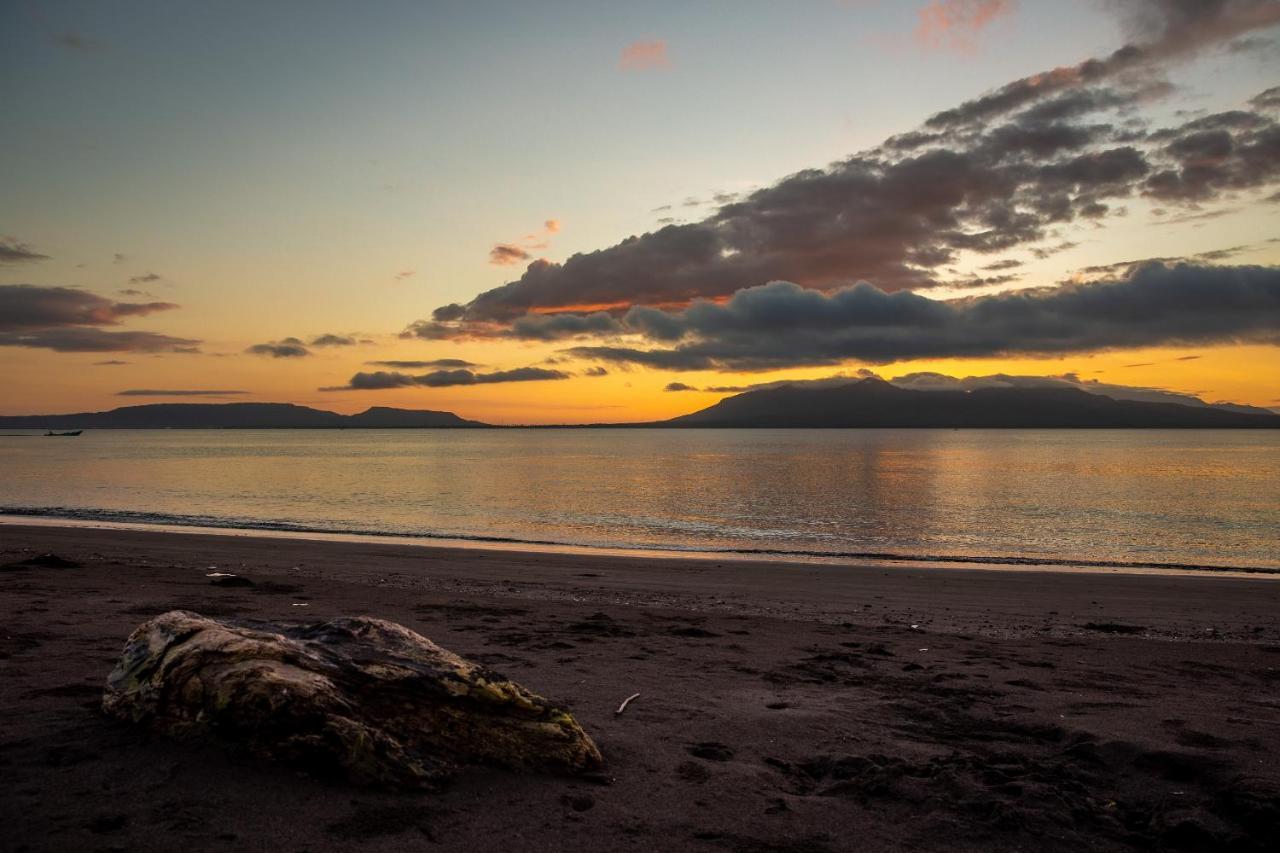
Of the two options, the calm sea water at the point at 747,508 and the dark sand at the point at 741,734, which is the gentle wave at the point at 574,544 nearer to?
the calm sea water at the point at 747,508

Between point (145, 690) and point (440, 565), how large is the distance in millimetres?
15509

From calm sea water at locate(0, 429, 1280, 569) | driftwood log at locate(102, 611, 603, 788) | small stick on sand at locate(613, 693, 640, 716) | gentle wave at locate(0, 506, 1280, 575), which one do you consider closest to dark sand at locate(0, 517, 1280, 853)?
small stick on sand at locate(613, 693, 640, 716)

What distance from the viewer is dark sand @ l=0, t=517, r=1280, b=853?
482 centimetres

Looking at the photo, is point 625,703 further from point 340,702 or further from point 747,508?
point 747,508

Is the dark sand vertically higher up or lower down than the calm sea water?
higher up

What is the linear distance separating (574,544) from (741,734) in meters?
23.2

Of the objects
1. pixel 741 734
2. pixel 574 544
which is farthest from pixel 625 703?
pixel 574 544

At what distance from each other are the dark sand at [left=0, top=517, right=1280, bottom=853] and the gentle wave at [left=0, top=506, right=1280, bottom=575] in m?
10.3

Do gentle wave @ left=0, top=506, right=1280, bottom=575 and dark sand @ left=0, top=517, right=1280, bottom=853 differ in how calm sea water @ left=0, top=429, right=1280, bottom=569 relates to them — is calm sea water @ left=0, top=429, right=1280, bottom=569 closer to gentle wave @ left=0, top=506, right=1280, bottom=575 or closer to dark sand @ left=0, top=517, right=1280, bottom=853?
gentle wave @ left=0, top=506, right=1280, bottom=575

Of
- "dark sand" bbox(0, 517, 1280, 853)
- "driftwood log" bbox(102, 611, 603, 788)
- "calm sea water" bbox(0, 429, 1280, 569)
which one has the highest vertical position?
"driftwood log" bbox(102, 611, 603, 788)

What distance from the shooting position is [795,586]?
61.6 ft

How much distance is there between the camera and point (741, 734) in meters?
6.84

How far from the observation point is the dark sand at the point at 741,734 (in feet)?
15.8

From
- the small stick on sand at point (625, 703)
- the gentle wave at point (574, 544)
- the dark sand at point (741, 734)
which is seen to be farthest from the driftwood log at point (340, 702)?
the gentle wave at point (574, 544)
